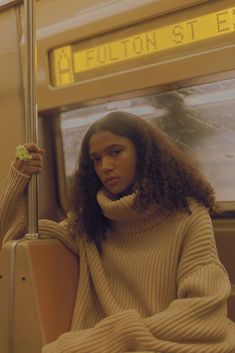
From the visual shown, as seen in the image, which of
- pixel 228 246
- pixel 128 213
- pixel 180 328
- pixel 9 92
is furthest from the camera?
pixel 9 92

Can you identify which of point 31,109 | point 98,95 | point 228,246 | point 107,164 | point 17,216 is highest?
point 98,95

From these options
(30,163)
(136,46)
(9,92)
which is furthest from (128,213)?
(9,92)

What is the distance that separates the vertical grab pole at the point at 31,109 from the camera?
1.29 m

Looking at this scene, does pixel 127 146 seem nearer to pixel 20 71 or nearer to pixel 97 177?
pixel 97 177

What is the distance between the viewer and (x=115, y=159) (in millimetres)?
1367

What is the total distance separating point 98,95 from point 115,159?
1.12ft

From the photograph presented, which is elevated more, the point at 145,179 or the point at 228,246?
the point at 145,179

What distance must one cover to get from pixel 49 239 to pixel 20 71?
0.79 meters

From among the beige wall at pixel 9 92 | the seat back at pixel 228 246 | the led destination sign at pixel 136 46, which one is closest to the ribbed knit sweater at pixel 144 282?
the seat back at pixel 228 246

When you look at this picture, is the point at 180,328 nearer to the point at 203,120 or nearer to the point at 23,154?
the point at 23,154

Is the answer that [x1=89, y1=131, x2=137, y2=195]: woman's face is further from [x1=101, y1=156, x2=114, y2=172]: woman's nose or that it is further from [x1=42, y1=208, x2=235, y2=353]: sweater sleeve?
[x1=42, y1=208, x2=235, y2=353]: sweater sleeve

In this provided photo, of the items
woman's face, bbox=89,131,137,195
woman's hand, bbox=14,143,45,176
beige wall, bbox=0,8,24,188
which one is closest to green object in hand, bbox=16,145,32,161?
woman's hand, bbox=14,143,45,176

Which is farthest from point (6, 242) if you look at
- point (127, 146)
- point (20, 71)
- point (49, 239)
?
point (20, 71)

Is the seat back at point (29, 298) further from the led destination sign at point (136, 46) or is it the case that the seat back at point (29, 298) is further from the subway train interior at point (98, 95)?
the led destination sign at point (136, 46)
